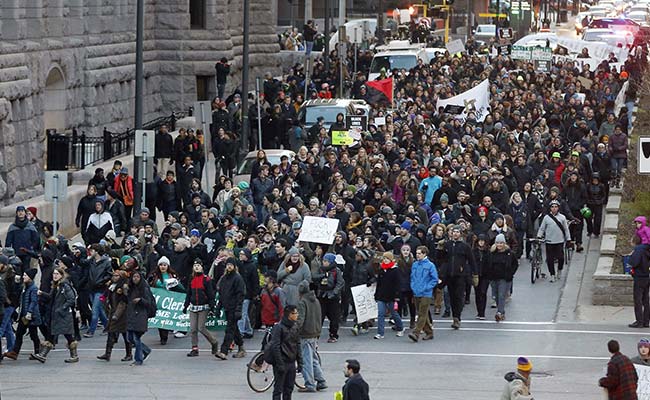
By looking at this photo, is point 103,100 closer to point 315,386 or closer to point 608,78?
point 608,78

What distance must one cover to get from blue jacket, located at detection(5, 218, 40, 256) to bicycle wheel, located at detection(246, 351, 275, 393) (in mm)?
6901

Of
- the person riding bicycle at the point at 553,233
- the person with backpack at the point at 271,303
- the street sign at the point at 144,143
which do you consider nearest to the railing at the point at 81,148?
the street sign at the point at 144,143

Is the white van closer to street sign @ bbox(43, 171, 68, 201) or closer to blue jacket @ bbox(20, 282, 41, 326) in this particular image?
street sign @ bbox(43, 171, 68, 201)

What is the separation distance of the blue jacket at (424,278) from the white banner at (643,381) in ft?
21.1

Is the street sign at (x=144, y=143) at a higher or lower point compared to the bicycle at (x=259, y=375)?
higher

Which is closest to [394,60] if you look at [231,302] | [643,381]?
[231,302]

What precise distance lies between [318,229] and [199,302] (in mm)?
3296

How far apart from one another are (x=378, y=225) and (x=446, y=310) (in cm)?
196

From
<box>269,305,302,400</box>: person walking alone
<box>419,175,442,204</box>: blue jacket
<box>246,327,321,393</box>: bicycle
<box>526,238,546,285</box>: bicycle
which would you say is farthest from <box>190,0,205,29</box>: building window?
<box>269,305,302,400</box>: person walking alone

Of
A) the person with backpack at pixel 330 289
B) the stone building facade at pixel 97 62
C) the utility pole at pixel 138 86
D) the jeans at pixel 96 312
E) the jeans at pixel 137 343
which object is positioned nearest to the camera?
the jeans at pixel 137 343

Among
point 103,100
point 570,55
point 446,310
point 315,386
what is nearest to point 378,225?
point 446,310

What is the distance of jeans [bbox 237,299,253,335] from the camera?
26266 millimetres

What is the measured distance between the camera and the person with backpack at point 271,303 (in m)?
24.5

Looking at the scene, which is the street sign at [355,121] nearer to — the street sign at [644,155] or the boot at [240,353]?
the street sign at [644,155]
